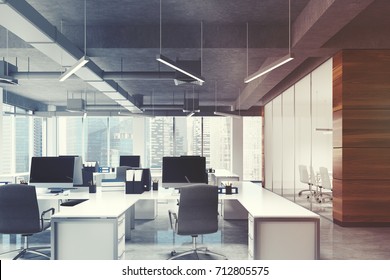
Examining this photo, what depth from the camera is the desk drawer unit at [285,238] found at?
11.7 feet

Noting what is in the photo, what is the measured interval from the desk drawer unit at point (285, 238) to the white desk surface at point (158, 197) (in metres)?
0.07

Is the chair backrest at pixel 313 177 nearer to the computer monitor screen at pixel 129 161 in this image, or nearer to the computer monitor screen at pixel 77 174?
the computer monitor screen at pixel 129 161

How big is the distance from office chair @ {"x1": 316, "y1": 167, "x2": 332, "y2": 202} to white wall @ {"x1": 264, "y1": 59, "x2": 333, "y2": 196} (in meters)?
Result: 0.18

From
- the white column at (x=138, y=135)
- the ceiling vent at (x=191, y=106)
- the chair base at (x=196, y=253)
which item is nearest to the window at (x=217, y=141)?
the white column at (x=138, y=135)

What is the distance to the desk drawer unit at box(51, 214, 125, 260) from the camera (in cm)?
367

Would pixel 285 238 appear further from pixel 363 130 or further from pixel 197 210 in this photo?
pixel 363 130

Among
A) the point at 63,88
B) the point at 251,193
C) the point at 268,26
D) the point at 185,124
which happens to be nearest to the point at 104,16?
the point at 268,26

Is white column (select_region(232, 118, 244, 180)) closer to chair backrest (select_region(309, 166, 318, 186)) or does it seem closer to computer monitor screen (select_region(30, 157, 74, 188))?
chair backrest (select_region(309, 166, 318, 186))

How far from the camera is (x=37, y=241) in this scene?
225 inches

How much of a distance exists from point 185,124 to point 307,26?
470 inches

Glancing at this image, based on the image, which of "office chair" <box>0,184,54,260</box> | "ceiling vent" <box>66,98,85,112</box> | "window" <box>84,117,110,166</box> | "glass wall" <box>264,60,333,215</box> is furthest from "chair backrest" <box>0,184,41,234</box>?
"window" <box>84,117,110,166</box>

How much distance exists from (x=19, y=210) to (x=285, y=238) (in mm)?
3024

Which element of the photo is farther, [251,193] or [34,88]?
[34,88]
